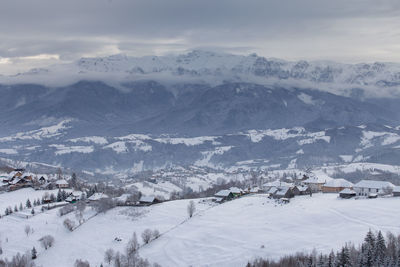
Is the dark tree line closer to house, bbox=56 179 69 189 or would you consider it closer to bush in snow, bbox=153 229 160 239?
bush in snow, bbox=153 229 160 239

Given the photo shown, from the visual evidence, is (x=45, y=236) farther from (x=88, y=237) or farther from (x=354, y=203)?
(x=354, y=203)

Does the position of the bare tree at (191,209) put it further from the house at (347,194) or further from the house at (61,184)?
the house at (61,184)

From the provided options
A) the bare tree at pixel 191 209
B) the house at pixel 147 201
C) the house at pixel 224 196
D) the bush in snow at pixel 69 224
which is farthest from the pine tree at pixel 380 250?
the house at pixel 147 201

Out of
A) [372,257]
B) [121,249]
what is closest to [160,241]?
[121,249]

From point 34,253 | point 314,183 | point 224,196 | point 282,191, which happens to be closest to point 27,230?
point 34,253

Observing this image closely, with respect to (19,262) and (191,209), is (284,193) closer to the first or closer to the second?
(191,209)
